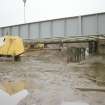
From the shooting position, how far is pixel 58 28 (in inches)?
966

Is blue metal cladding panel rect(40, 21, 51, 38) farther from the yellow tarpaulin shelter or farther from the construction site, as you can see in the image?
the yellow tarpaulin shelter

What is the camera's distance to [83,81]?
9156 millimetres

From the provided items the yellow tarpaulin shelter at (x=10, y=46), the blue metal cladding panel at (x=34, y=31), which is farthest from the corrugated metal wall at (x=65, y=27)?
the yellow tarpaulin shelter at (x=10, y=46)

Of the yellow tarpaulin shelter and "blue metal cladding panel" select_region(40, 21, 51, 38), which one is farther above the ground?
"blue metal cladding panel" select_region(40, 21, 51, 38)

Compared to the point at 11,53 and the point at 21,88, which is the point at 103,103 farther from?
the point at 11,53

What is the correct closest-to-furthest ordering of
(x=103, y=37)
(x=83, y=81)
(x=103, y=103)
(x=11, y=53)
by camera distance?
(x=103, y=103) → (x=83, y=81) → (x=11, y=53) → (x=103, y=37)

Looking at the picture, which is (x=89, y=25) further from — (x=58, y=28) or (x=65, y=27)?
(x=58, y=28)

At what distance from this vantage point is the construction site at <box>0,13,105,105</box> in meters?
7.21

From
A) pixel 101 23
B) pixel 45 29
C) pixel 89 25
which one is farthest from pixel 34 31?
pixel 101 23

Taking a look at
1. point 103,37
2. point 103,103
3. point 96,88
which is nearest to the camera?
point 103,103

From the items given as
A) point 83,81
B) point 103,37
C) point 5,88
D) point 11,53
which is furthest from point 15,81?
point 103,37

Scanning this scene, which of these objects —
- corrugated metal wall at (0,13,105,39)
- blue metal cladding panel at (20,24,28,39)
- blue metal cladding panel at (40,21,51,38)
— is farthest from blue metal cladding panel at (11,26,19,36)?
blue metal cladding panel at (40,21,51,38)

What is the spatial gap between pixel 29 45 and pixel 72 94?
755 inches

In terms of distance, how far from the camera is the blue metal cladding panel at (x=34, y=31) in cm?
2672
